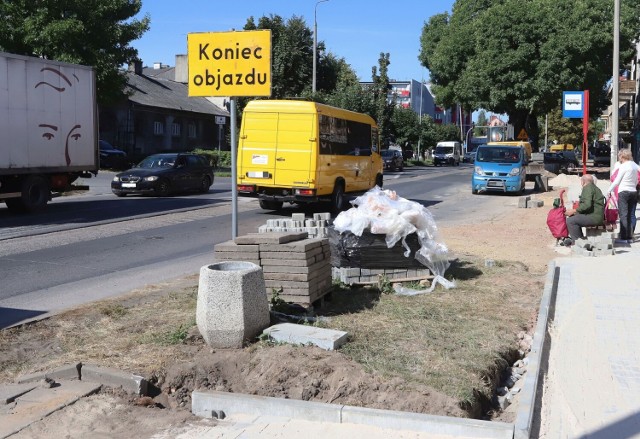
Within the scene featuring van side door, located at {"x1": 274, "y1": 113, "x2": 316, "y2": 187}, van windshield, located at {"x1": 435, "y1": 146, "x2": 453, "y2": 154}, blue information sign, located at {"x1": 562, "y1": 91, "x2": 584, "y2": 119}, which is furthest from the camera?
van windshield, located at {"x1": 435, "y1": 146, "x2": 453, "y2": 154}

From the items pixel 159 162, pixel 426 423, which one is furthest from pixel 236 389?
pixel 159 162

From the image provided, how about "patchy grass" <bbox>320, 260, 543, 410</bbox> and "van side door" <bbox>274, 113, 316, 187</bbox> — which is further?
"van side door" <bbox>274, 113, 316, 187</bbox>

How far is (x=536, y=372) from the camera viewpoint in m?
5.31

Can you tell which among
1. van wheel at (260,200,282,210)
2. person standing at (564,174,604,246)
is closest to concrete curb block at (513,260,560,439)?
person standing at (564,174,604,246)

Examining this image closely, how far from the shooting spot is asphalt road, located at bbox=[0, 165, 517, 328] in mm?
8664

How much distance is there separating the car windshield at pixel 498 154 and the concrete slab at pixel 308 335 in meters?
22.6

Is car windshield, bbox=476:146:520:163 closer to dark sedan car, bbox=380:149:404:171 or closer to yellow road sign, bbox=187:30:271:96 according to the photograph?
dark sedan car, bbox=380:149:404:171

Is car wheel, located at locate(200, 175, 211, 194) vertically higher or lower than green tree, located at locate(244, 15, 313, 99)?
lower

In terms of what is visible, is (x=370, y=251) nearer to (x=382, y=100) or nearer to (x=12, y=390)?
(x=12, y=390)

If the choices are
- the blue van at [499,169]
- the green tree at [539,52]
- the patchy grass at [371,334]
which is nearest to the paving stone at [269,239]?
the patchy grass at [371,334]

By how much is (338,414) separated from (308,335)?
1.36 meters

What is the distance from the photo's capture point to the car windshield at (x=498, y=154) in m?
27.4

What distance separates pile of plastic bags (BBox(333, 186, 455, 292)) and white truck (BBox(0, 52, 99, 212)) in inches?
425

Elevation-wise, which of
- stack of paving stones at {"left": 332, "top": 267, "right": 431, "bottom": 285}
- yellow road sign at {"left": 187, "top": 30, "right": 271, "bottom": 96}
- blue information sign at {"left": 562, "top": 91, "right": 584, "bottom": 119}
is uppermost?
blue information sign at {"left": 562, "top": 91, "right": 584, "bottom": 119}
